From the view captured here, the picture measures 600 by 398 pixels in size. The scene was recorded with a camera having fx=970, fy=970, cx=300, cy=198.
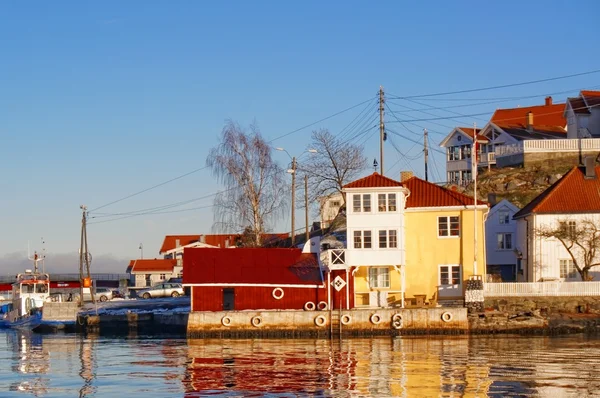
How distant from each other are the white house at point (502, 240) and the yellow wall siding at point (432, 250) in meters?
14.3

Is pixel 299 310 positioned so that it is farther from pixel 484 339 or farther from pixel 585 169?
pixel 585 169

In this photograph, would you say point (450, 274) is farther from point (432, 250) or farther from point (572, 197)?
point (572, 197)

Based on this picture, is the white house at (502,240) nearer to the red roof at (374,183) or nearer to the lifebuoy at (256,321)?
the red roof at (374,183)

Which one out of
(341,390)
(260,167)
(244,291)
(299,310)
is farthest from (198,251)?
(341,390)

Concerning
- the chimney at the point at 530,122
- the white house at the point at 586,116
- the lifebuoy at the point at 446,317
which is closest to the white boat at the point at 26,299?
the lifebuoy at the point at 446,317

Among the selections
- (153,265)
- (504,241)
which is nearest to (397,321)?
(504,241)

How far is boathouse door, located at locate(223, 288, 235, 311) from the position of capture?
56781 mm

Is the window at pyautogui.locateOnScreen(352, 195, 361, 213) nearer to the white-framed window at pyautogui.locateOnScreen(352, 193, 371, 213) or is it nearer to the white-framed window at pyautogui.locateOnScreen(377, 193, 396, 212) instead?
the white-framed window at pyautogui.locateOnScreen(352, 193, 371, 213)

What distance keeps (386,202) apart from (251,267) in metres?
8.89

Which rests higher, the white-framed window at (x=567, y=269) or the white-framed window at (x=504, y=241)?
the white-framed window at (x=504, y=241)

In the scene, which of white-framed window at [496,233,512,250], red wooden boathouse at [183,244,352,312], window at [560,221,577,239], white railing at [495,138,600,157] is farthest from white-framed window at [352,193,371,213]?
white railing at [495,138,600,157]

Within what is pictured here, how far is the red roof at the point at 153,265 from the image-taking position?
116062 millimetres

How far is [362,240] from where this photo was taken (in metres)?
56.9

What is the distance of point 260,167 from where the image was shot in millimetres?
73188
